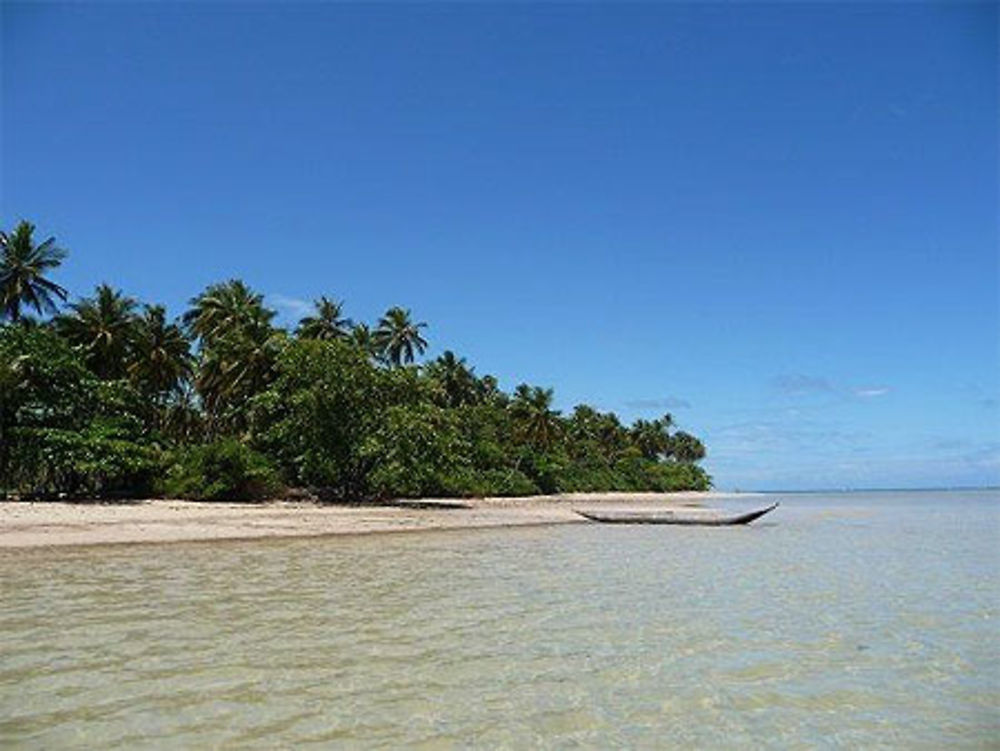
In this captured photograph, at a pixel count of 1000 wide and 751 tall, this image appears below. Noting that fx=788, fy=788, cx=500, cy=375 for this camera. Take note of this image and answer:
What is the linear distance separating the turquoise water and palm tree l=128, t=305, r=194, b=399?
31323 mm

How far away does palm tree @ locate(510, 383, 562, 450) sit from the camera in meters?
79.1

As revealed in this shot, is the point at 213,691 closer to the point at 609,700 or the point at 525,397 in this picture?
the point at 609,700

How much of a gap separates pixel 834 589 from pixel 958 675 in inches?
269

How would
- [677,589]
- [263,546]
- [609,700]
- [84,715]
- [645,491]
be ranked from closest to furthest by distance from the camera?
[84,715] < [609,700] < [677,589] < [263,546] < [645,491]

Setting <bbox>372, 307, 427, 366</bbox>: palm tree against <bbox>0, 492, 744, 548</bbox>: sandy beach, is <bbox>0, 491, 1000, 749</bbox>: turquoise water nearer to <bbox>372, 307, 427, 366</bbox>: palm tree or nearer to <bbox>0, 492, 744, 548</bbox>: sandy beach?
<bbox>0, 492, 744, 548</bbox>: sandy beach

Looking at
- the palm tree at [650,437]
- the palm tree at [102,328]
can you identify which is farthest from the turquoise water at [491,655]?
the palm tree at [650,437]

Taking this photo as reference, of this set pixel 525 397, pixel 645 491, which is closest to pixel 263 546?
pixel 525 397

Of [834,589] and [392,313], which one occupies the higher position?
[392,313]

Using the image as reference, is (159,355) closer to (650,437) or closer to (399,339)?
(399,339)

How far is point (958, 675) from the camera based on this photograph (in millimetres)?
8938

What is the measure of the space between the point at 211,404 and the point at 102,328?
481 inches

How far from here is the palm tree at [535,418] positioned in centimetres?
7912

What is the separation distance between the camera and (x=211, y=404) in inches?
2149

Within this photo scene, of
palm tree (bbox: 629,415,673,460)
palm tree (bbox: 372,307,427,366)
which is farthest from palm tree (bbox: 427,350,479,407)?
palm tree (bbox: 629,415,673,460)
